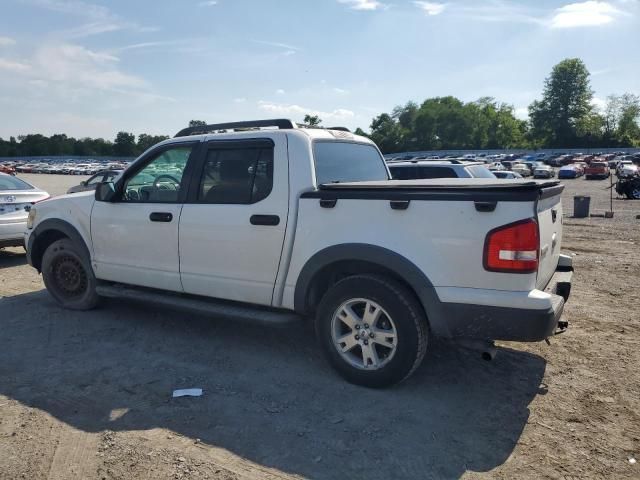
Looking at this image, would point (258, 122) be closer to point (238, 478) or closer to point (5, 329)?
point (238, 478)

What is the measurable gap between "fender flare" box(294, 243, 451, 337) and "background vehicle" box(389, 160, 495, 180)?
6837 mm

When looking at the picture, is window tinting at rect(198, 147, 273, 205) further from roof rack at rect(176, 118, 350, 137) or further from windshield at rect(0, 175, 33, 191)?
windshield at rect(0, 175, 33, 191)

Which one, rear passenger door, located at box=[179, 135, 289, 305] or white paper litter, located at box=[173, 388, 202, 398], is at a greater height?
rear passenger door, located at box=[179, 135, 289, 305]

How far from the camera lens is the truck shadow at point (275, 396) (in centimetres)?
295

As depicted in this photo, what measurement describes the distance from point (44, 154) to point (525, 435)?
151929 millimetres

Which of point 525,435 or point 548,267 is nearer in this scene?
point 525,435

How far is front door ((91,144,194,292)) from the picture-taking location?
461cm

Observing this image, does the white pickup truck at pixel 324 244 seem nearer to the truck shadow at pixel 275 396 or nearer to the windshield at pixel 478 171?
the truck shadow at pixel 275 396

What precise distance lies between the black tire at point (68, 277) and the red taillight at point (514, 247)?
164 inches

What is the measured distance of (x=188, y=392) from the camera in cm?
367

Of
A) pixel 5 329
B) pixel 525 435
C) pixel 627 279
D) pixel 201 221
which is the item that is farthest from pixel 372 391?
pixel 627 279

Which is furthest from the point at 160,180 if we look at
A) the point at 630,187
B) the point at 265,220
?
the point at 630,187

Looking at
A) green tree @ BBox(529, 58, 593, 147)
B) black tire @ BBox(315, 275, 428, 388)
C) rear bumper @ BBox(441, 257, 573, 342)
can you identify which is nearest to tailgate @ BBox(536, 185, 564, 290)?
rear bumper @ BBox(441, 257, 573, 342)

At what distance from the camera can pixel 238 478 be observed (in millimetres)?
2723
